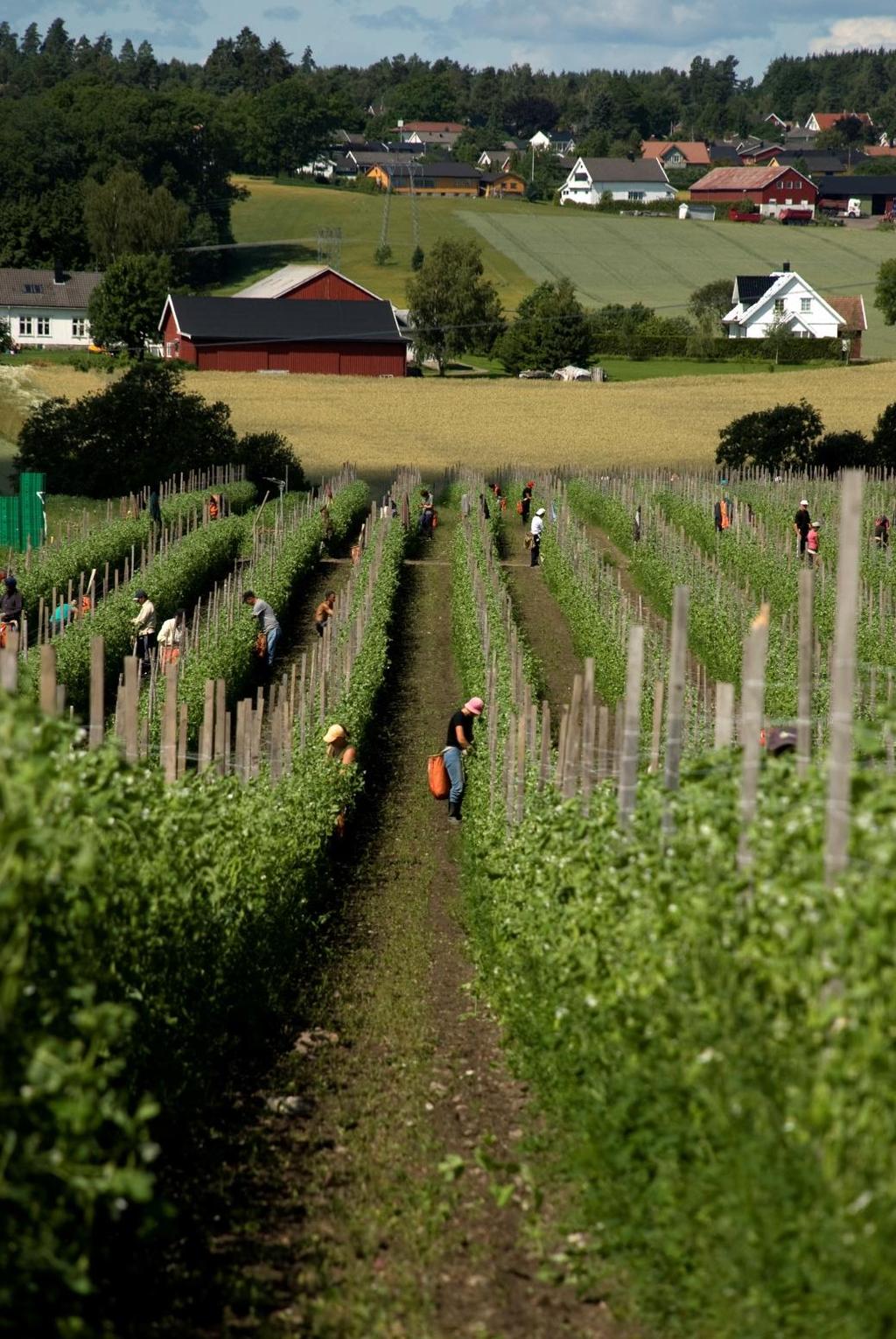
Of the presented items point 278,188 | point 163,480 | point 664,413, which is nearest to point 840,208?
point 278,188

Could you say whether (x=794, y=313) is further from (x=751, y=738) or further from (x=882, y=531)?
(x=751, y=738)

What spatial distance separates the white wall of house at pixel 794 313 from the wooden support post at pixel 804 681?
99559 mm

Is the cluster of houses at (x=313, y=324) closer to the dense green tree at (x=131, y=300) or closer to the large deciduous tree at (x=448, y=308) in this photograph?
the dense green tree at (x=131, y=300)

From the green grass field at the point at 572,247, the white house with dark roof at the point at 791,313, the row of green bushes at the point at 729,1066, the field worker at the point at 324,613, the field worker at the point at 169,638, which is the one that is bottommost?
the field worker at the point at 324,613

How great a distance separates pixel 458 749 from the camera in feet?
66.9

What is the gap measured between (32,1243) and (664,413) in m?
75.9

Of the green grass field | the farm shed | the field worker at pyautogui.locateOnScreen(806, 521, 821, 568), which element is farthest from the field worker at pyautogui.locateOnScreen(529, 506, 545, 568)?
the farm shed

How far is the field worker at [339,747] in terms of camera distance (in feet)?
62.7

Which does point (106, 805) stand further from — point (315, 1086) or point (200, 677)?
point (200, 677)

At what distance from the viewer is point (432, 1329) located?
7656mm

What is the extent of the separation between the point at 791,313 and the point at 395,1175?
102 meters

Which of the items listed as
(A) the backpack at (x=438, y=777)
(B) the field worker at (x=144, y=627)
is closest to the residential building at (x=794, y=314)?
(B) the field worker at (x=144, y=627)

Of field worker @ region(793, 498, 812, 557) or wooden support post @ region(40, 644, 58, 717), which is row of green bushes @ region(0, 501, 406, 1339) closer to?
wooden support post @ region(40, 644, 58, 717)

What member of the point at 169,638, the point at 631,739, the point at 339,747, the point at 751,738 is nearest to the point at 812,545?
the point at 169,638
